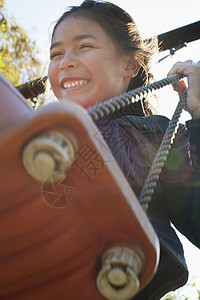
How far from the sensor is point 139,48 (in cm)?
149

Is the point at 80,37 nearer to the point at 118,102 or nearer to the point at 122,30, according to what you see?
the point at 122,30

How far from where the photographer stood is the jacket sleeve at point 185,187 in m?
1.03

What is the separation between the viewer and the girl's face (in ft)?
4.09

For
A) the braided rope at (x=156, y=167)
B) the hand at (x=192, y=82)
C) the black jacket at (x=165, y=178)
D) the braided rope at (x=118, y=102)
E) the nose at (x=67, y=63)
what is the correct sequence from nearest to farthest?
the braided rope at (x=118, y=102), the braided rope at (x=156, y=167), the black jacket at (x=165, y=178), the hand at (x=192, y=82), the nose at (x=67, y=63)

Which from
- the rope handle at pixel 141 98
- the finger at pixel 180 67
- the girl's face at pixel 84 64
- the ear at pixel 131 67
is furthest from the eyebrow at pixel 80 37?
the rope handle at pixel 141 98

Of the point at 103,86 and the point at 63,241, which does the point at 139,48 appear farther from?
the point at 63,241

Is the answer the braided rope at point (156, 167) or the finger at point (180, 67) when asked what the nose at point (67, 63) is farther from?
the braided rope at point (156, 167)

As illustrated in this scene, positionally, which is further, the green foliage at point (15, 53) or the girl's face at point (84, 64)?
the green foliage at point (15, 53)

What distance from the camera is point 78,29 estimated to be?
1.31 meters

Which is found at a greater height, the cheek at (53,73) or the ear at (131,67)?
the cheek at (53,73)

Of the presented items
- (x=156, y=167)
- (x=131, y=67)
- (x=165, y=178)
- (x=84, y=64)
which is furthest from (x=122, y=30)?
(x=156, y=167)

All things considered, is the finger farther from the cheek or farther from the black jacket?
the cheek

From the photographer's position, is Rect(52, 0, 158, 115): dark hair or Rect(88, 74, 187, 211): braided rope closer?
Rect(88, 74, 187, 211): braided rope

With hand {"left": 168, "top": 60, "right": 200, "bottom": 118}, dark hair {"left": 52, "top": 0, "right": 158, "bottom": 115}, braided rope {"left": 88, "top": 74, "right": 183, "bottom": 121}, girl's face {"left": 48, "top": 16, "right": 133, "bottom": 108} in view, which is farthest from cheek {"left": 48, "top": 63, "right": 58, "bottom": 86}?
braided rope {"left": 88, "top": 74, "right": 183, "bottom": 121}
